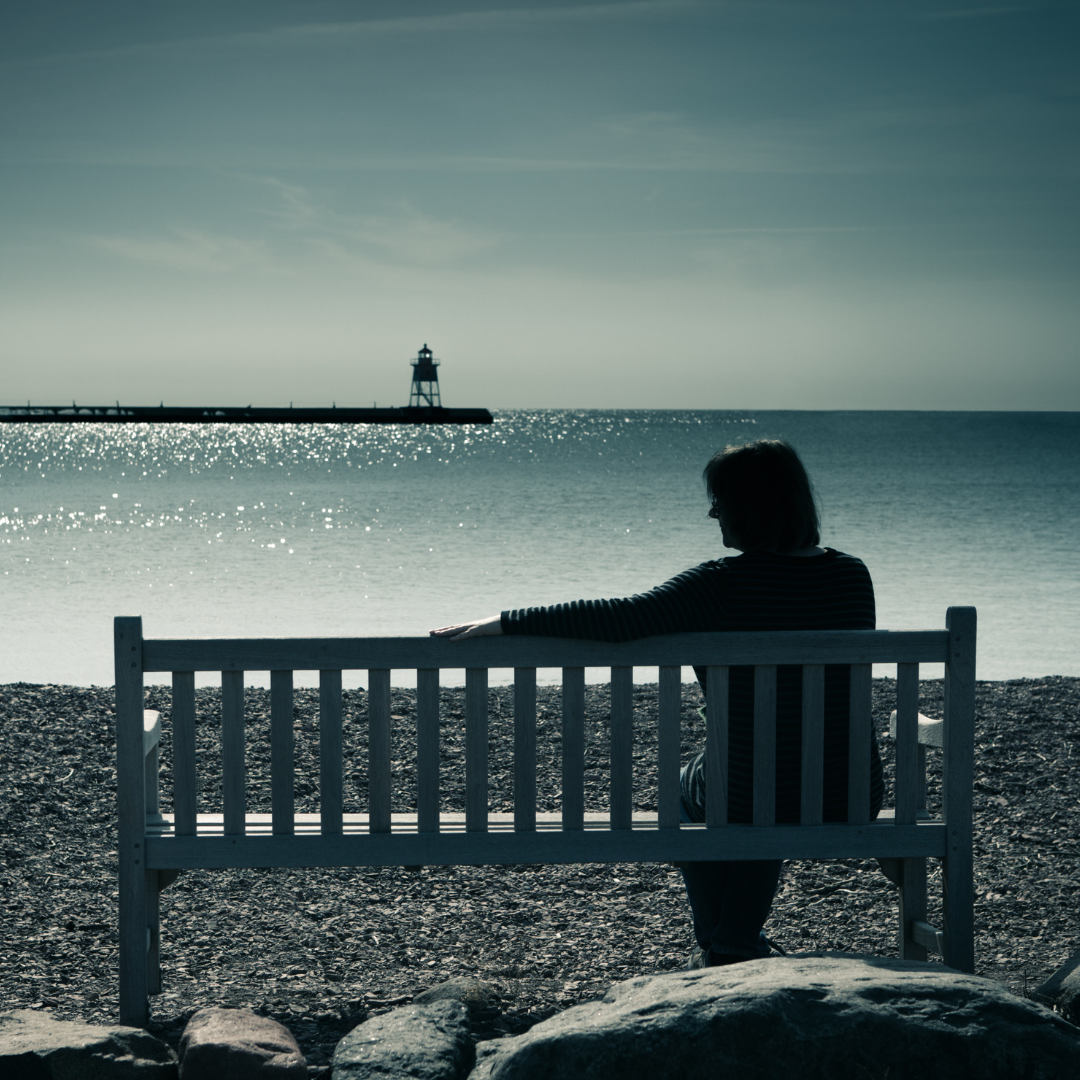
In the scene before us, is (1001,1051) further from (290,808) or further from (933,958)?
(290,808)

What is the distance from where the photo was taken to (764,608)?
3018mm

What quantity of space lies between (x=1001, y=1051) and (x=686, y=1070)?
2.05ft

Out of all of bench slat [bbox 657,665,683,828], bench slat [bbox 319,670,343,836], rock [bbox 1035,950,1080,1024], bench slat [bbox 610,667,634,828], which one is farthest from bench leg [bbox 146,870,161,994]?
rock [bbox 1035,950,1080,1024]

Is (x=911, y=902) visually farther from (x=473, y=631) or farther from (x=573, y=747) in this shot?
(x=473, y=631)

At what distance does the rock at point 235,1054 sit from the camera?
2.56 metres

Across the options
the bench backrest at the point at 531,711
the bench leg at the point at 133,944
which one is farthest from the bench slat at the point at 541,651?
the bench leg at the point at 133,944

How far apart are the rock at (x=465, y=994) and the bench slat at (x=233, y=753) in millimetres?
763

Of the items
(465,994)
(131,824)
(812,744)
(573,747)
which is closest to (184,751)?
(131,824)

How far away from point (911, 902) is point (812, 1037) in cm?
118

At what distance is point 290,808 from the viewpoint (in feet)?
9.66

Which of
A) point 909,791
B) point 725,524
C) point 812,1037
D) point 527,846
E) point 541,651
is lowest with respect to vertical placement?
point 812,1037

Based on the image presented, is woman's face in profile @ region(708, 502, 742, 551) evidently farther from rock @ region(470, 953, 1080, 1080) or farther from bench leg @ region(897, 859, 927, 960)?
rock @ region(470, 953, 1080, 1080)

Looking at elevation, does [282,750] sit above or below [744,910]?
above

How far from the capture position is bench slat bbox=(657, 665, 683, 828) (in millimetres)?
2938
